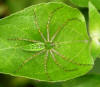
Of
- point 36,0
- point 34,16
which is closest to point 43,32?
point 34,16

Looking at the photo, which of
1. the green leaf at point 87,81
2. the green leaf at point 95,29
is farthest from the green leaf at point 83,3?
the green leaf at point 87,81

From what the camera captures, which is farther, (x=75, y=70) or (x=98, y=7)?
(x=98, y=7)

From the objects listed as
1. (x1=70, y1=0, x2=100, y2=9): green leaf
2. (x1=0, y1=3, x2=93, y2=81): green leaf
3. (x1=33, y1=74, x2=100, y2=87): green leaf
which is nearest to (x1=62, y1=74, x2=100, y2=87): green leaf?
(x1=33, y1=74, x2=100, y2=87): green leaf

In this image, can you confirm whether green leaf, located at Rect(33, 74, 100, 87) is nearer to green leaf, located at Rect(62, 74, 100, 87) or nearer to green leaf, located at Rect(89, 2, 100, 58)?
green leaf, located at Rect(62, 74, 100, 87)

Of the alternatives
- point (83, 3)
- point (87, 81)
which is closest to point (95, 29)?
point (83, 3)

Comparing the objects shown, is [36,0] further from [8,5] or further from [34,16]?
[34,16]

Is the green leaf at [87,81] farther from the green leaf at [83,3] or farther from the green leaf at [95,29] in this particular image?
the green leaf at [83,3]

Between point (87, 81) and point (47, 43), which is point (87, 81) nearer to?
point (87, 81)
